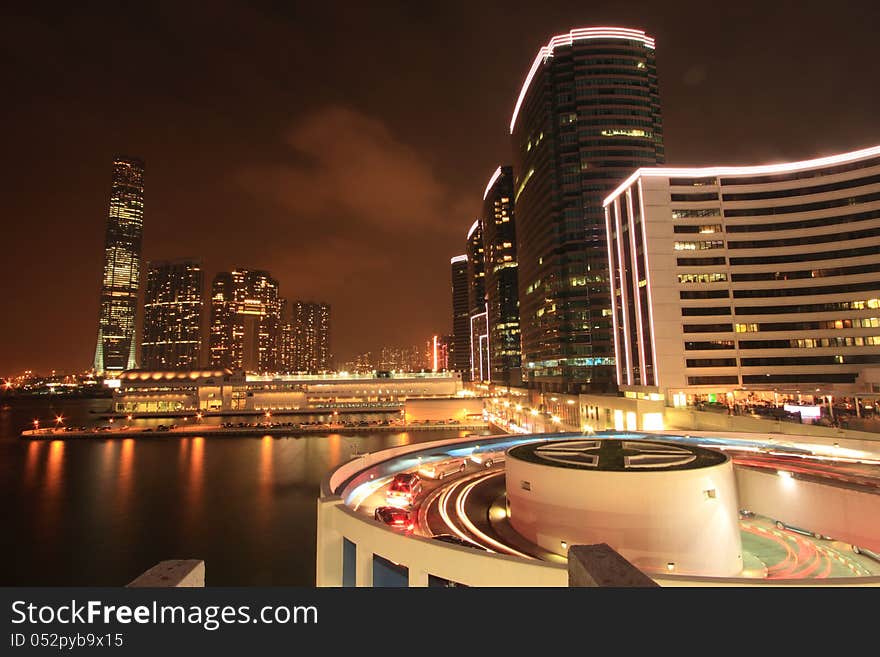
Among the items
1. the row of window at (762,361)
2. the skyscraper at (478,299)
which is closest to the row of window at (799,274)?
the row of window at (762,361)

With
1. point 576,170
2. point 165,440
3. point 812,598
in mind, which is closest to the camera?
point 812,598

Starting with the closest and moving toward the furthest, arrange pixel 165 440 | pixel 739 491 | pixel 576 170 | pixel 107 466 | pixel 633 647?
pixel 633 647 < pixel 739 491 < pixel 107 466 < pixel 576 170 < pixel 165 440

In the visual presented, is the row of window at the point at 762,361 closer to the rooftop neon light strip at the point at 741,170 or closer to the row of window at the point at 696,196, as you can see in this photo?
the row of window at the point at 696,196

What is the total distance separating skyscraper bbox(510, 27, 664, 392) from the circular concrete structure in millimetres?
58966

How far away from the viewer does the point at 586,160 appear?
239 feet

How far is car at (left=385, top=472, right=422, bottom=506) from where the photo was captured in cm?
1762

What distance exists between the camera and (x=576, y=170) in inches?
2899

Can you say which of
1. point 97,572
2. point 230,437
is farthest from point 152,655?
point 230,437

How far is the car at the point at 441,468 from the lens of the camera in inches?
836

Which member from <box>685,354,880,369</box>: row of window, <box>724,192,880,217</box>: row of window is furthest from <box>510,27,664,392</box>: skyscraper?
<box>724,192,880,217</box>: row of window

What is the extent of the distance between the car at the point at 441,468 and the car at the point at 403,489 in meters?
1.13

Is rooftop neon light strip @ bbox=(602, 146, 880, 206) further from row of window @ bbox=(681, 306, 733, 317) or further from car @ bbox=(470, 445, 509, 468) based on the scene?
car @ bbox=(470, 445, 509, 468)

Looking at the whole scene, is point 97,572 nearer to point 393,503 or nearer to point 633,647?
point 393,503

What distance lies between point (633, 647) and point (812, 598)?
1.48m
